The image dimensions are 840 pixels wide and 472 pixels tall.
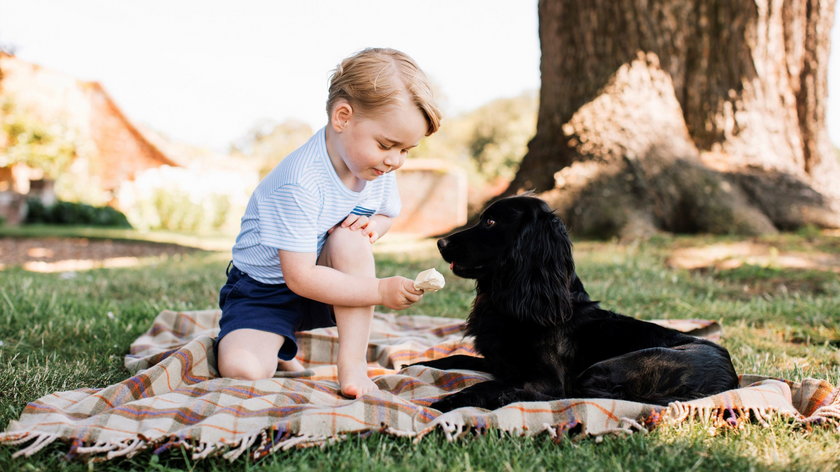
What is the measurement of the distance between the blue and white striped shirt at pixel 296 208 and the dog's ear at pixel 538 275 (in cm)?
69

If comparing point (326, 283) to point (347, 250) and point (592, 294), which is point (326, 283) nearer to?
point (347, 250)

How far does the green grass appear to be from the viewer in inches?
67.2

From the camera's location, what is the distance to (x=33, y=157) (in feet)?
57.6

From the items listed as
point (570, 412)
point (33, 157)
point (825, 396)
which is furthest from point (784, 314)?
point (33, 157)

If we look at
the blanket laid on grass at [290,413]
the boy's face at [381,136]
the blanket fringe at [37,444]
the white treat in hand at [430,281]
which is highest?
the boy's face at [381,136]

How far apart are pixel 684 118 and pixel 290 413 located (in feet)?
21.0

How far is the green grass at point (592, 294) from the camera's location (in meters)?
1.71

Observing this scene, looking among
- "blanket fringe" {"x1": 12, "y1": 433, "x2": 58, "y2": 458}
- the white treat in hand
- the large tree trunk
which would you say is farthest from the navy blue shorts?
the large tree trunk

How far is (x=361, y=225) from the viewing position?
Result: 107 inches

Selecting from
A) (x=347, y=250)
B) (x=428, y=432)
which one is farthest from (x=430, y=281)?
(x=347, y=250)

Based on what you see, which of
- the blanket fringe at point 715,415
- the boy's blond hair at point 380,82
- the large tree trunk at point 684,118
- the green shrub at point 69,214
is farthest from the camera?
the green shrub at point 69,214

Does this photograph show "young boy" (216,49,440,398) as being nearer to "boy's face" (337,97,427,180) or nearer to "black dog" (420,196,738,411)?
"boy's face" (337,97,427,180)

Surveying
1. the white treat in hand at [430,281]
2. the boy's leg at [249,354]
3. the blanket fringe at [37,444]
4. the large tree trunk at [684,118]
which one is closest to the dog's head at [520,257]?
the white treat in hand at [430,281]

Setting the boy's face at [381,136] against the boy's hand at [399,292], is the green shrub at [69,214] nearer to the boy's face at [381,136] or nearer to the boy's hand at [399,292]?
the boy's face at [381,136]
